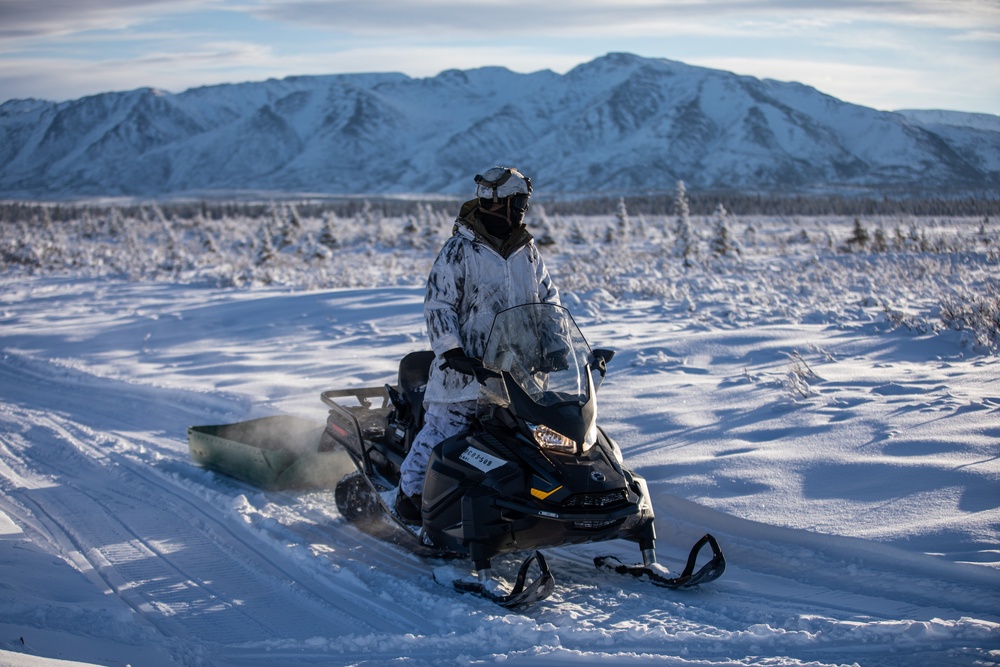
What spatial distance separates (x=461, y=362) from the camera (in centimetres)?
465

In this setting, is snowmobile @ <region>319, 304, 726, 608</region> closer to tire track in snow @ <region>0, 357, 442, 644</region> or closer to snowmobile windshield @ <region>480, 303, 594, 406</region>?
snowmobile windshield @ <region>480, 303, 594, 406</region>

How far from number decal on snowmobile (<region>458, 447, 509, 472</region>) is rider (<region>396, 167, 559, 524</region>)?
36 centimetres

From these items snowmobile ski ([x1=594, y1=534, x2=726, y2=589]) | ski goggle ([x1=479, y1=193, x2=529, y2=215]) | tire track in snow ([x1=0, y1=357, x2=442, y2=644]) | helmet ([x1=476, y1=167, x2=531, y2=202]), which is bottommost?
tire track in snow ([x1=0, y1=357, x2=442, y2=644])

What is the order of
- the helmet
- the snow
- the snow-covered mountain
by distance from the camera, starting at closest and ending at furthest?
the snow < the helmet < the snow-covered mountain

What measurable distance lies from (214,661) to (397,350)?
7.73m

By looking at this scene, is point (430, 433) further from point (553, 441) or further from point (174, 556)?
point (174, 556)

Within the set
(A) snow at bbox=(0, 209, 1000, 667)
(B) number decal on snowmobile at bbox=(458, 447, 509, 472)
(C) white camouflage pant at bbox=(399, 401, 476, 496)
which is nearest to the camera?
(A) snow at bbox=(0, 209, 1000, 667)

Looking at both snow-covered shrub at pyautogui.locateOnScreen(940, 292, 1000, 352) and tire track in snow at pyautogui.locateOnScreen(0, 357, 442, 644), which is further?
snow-covered shrub at pyautogui.locateOnScreen(940, 292, 1000, 352)

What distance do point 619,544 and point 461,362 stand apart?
1.84 metres

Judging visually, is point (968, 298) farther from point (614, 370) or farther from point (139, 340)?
point (139, 340)

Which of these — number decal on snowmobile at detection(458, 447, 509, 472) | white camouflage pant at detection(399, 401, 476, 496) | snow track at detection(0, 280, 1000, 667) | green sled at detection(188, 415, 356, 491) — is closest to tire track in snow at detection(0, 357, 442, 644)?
snow track at detection(0, 280, 1000, 667)

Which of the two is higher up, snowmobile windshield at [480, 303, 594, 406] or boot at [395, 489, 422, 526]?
snowmobile windshield at [480, 303, 594, 406]

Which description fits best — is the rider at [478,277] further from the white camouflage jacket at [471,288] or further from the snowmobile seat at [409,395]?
the snowmobile seat at [409,395]

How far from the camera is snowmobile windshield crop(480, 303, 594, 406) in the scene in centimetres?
466
